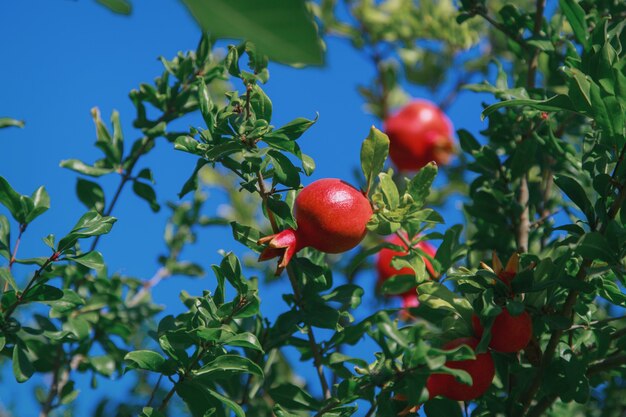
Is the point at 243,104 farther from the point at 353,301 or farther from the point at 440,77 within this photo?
the point at 440,77

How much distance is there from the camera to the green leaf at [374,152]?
1.28 meters

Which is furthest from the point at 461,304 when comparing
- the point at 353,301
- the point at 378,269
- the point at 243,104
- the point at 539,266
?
the point at 378,269

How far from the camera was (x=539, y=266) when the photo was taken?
121cm

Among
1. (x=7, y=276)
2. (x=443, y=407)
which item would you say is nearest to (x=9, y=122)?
(x=7, y=276)

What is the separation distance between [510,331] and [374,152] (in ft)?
1.25

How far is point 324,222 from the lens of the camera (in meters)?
1.19

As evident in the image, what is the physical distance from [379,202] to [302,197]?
0.15m

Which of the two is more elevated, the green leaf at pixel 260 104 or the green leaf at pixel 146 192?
A: the green leaf at pixel 260 104

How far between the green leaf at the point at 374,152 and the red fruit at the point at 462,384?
1.09ft

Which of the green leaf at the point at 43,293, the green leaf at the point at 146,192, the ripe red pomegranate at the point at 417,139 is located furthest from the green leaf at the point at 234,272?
the ripe red pomegranate at the point at 417,139

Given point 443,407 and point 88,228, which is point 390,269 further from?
point 88,228

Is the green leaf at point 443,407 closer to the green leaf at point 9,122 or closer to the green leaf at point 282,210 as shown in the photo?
the green leaf at point 282,210

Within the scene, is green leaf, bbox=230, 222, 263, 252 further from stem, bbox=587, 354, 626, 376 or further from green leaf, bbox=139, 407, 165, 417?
stem, bbox=587, 354, 626, 376

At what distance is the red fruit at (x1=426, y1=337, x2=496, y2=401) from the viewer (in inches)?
45.1
